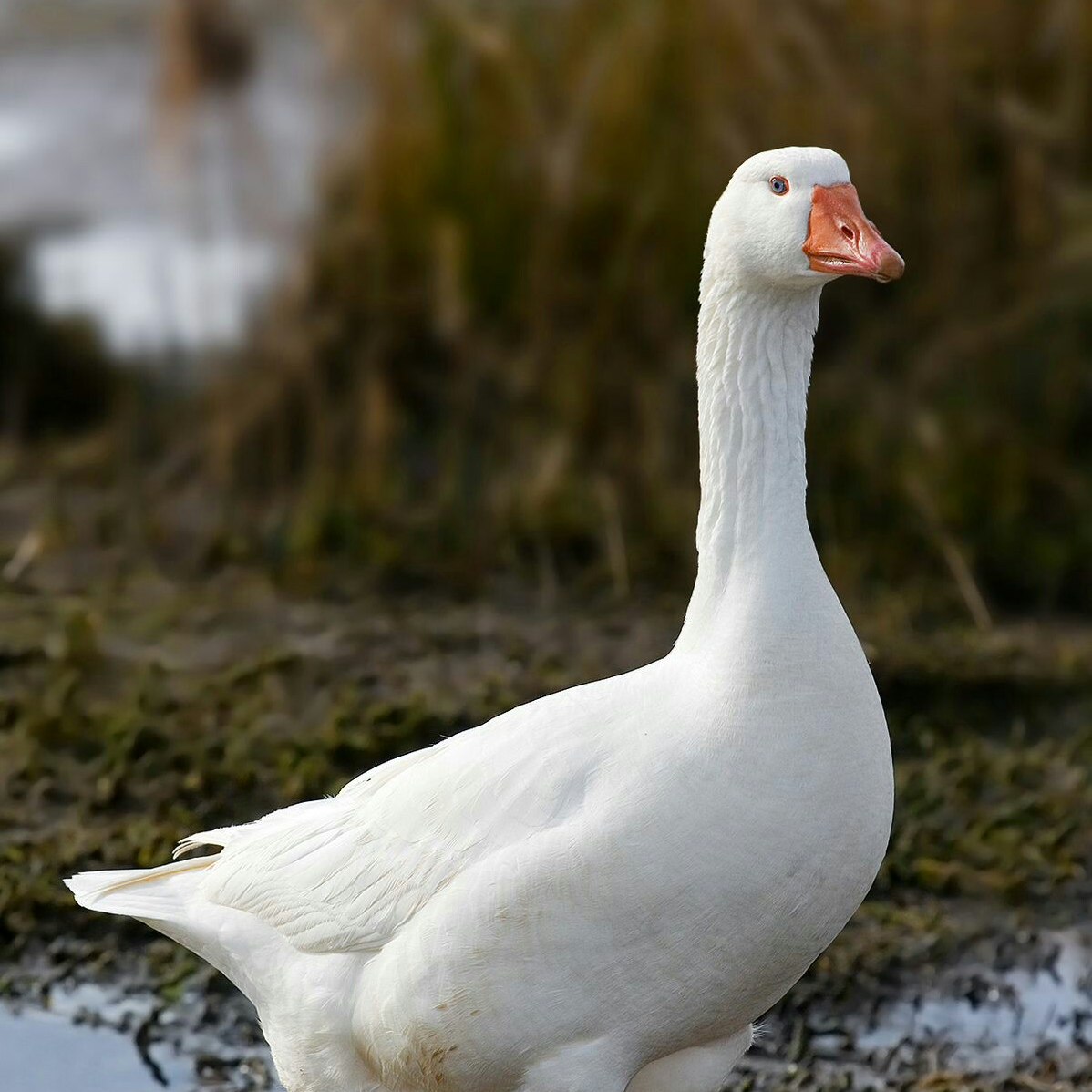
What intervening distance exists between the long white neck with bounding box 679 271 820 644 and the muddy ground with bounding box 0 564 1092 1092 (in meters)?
1.69

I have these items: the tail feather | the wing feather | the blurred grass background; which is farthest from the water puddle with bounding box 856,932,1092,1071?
the blurred grass background

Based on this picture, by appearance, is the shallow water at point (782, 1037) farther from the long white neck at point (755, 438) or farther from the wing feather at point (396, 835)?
the long white neck at point (755, 438)

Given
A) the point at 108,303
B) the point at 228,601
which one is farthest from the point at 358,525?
the point at 108,303

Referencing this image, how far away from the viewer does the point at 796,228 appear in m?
3.56

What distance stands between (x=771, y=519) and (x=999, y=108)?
534cm

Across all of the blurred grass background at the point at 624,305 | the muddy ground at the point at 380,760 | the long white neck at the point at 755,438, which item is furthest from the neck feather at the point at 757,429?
the blurred grass background at the point at 624,305

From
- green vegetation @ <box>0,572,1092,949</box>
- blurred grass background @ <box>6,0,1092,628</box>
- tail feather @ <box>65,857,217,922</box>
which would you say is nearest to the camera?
tail feather @ <box>65,857,217,922</box>

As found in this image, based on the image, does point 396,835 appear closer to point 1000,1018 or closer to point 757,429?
point 757,429

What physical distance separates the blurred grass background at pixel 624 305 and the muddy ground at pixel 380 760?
2.01 ft

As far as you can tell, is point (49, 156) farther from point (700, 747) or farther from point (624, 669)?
point (700, 747)

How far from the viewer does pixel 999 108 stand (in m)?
8.34

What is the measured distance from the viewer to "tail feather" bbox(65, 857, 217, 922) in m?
4.21

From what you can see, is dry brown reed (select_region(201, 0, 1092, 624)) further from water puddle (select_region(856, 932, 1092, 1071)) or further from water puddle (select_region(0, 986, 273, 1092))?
water puddle (select_region(0, 986, 273, 1092))

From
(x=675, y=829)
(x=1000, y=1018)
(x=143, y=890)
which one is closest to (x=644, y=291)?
(x=1000, y=1018)
